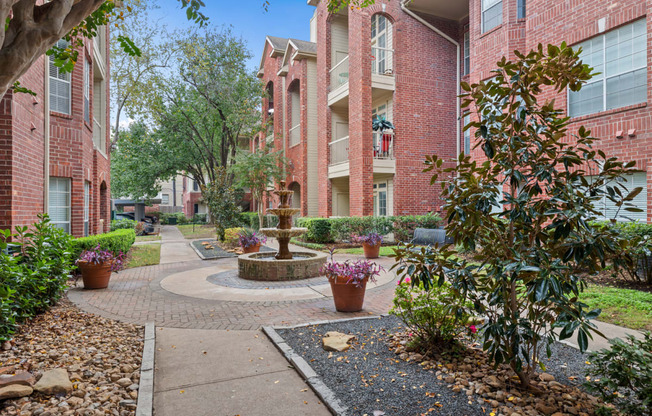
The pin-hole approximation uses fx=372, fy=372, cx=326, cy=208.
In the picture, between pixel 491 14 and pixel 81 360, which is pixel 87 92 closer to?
pixel 81 360

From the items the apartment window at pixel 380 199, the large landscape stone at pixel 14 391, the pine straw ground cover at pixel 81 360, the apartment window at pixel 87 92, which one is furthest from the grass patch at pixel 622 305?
the apartment window at pixel 87 92

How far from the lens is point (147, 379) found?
11.6ft

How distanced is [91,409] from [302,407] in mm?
1670

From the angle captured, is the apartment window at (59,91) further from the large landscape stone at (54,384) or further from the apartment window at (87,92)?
the large landscape stone at (54,384)

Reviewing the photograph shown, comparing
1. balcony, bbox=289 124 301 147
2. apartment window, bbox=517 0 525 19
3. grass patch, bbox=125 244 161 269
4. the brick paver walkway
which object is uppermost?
apartment window, bbox=517 0 525 19

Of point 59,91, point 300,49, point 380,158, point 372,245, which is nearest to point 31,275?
point 59,91

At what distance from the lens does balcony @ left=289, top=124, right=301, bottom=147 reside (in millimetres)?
23184

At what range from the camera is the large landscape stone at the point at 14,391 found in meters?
2.96

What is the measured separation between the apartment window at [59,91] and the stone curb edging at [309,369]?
8.72 metres

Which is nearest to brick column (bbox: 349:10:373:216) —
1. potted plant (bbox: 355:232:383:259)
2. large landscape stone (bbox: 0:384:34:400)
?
potted plant (bbox: 355:232:383:259)

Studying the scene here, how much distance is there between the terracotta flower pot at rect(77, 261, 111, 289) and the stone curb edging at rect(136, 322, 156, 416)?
3737 mm

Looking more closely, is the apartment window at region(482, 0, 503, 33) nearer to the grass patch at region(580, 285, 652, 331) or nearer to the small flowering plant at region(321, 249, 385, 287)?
the grass patch at region(580, 285, 652, 331)

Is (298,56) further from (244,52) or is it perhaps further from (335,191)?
(335,191)

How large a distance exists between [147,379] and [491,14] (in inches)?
571
